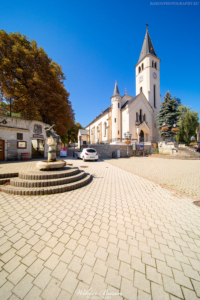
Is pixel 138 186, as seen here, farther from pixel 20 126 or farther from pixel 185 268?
pixel 20 126

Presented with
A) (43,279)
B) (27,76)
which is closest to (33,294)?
(43,279)

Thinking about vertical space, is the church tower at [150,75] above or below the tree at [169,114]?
above

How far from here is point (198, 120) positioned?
27.5m

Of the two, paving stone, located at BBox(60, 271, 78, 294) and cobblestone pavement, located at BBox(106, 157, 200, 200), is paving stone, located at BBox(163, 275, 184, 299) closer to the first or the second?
paving stone, located at BBox(60, 271, 78, 294)

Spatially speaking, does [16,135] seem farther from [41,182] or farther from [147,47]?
[147,47]

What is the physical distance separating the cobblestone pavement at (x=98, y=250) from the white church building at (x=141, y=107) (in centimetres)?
2279

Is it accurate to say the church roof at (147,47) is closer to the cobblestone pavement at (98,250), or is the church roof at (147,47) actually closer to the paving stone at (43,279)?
the cobblestone pavement at (98,250)

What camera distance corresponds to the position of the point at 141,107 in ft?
92.3

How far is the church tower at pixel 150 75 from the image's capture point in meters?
29.8

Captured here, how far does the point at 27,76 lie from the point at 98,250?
17829 mm

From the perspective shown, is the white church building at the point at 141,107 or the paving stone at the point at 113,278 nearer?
the paving stone at the point at 113,278

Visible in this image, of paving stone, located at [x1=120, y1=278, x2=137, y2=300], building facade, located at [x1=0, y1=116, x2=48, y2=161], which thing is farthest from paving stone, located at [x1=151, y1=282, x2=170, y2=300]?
building facade, located at [x1=0, y1=116, x2=48, y2=161]

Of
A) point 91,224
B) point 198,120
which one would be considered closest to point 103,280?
point 91,224

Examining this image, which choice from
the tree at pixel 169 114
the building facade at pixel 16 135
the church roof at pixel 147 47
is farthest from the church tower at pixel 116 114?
the building facade at pixel 16 135
